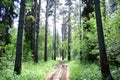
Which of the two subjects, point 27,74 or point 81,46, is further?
point 81,46

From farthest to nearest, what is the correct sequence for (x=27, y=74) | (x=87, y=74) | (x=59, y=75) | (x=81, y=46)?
(x=81, y=46) < (x=59, y=75) < (x=87, y=74) < (x=27, y=74)

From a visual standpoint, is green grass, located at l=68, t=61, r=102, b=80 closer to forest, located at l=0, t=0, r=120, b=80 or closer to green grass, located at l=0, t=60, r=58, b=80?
forest, located at l=0, t=0, r=120, b=80

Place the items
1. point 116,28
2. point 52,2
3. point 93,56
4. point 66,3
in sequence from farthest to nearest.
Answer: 1. point 66,3
2. point 52,2
3. point 93,56
4. point 116,28

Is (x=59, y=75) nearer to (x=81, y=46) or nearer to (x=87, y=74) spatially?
(x=87, y=74)

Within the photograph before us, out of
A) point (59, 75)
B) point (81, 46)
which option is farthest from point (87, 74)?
point (81, 46)

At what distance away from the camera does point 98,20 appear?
448 inches

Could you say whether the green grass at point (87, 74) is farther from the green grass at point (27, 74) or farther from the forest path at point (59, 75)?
the green grass at point (27, 74)

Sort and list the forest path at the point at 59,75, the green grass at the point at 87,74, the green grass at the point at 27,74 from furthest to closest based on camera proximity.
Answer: the forest path at the point at 59,75, the green grass at the point at 87,74, the green grass at the point at 27,74

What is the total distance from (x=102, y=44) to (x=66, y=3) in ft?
108

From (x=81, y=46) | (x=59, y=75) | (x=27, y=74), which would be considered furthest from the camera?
(x=81, y=46)

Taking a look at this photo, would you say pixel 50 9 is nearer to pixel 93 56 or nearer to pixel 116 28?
pixel 93 56

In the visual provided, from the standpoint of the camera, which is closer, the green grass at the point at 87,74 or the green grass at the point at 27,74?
the green grass at the point at 27,74

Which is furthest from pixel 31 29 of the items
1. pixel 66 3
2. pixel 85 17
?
pixel 66 3

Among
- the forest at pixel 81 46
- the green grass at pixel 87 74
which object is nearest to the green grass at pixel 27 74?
the forest at pixel 81 46
